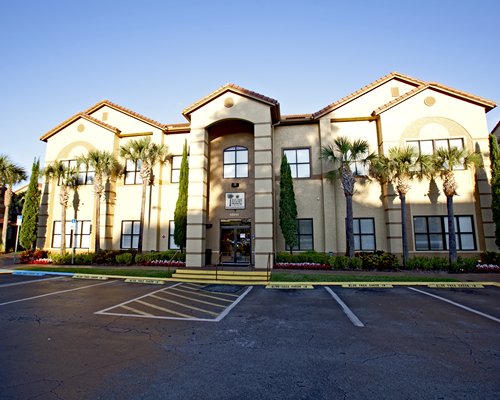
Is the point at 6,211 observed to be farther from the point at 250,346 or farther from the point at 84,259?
the point at 250,346

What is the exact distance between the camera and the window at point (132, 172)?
65.4 feet

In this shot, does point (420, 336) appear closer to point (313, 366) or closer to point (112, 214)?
point (313, 366)

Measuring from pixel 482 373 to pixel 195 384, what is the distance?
14.2 feet

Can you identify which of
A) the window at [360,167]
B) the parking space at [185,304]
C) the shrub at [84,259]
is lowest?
the parking space at [185,304]

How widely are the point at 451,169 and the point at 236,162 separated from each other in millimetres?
12471

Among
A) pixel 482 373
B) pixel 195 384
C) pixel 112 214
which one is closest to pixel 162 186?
pixel 112 214

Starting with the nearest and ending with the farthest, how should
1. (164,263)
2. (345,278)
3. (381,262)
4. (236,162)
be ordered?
1. (345,278)
2. (381,262)
3. (164,263)
4. (236,162)

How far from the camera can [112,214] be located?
19.7 meters

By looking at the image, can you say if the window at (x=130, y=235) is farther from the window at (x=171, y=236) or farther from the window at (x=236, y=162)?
the window at (x=236, y=162)

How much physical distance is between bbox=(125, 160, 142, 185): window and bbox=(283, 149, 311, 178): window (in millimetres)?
10538

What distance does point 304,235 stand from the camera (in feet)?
57.7

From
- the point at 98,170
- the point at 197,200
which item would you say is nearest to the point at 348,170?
the point at 197,200

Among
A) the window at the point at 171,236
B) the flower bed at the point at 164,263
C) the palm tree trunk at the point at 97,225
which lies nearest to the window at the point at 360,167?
the flower bed at the point at 164,263

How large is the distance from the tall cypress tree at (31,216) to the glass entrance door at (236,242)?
1424 cm
